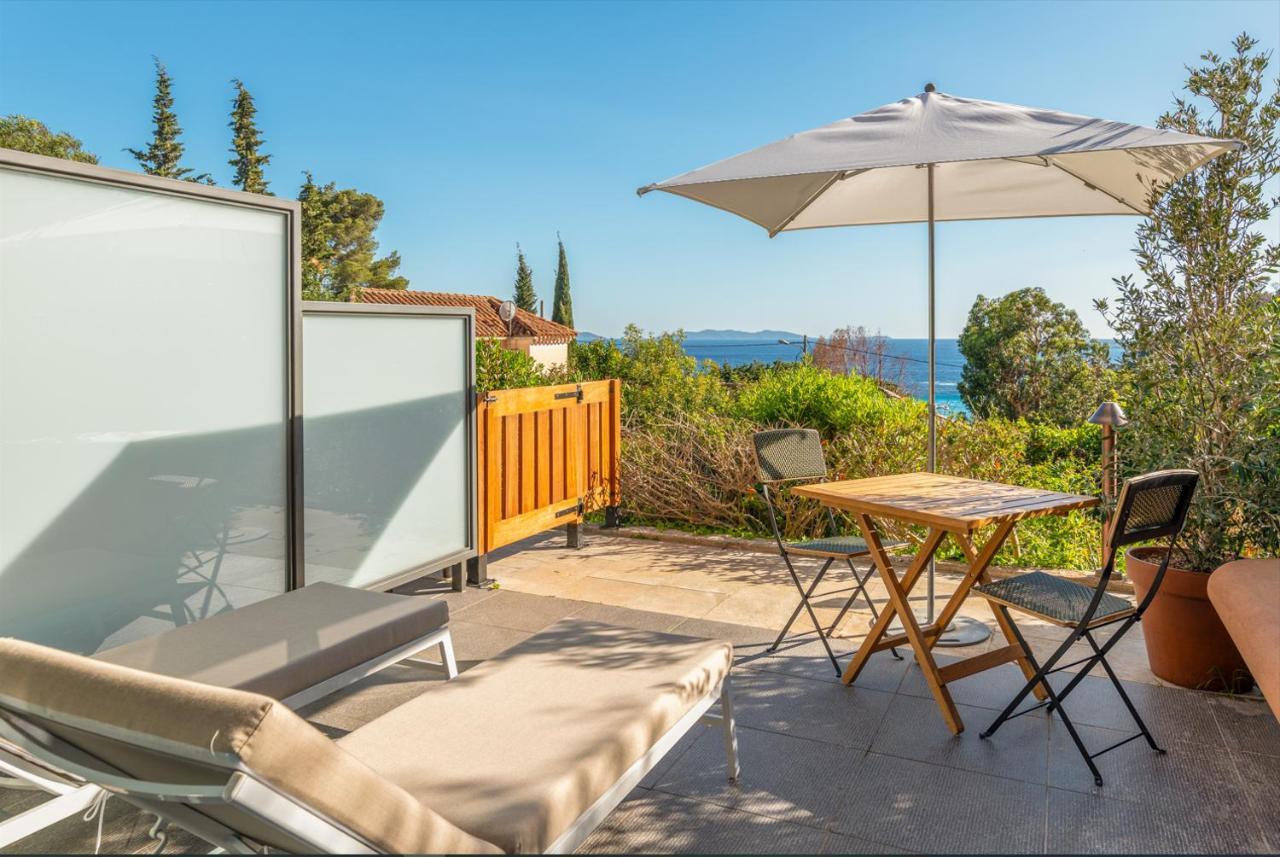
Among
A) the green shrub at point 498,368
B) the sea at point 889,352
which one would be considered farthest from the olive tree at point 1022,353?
the sea at point 889,352

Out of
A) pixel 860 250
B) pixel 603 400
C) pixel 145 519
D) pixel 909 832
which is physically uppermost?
pixel 860 250

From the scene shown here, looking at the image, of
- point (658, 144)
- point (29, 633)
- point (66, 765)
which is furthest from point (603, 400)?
point (658, 144)

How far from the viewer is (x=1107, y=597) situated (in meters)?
3.25

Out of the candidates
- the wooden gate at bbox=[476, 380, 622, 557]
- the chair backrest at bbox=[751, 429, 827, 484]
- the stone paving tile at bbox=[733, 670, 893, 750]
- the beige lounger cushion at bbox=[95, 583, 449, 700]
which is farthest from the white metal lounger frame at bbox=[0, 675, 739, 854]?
the wooden gate at bbox=[476, 380, 622, 557]

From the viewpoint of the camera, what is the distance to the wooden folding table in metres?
3.27

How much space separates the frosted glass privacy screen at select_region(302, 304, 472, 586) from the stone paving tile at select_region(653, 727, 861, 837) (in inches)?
84.8

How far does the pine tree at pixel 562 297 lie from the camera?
50938 millimetres

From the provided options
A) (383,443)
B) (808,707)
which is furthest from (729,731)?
(383,443)

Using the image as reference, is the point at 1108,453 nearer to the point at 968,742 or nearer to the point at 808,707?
the point at 968,742

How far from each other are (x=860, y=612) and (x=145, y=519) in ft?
11.5

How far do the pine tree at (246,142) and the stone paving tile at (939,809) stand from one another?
39300mm

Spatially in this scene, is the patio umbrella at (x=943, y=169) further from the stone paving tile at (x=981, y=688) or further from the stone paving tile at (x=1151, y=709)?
the stone paving tile at (x=1151, y=709)

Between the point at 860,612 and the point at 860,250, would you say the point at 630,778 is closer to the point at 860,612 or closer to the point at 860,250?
the point at 860,612

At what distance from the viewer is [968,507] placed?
3.42 metres
